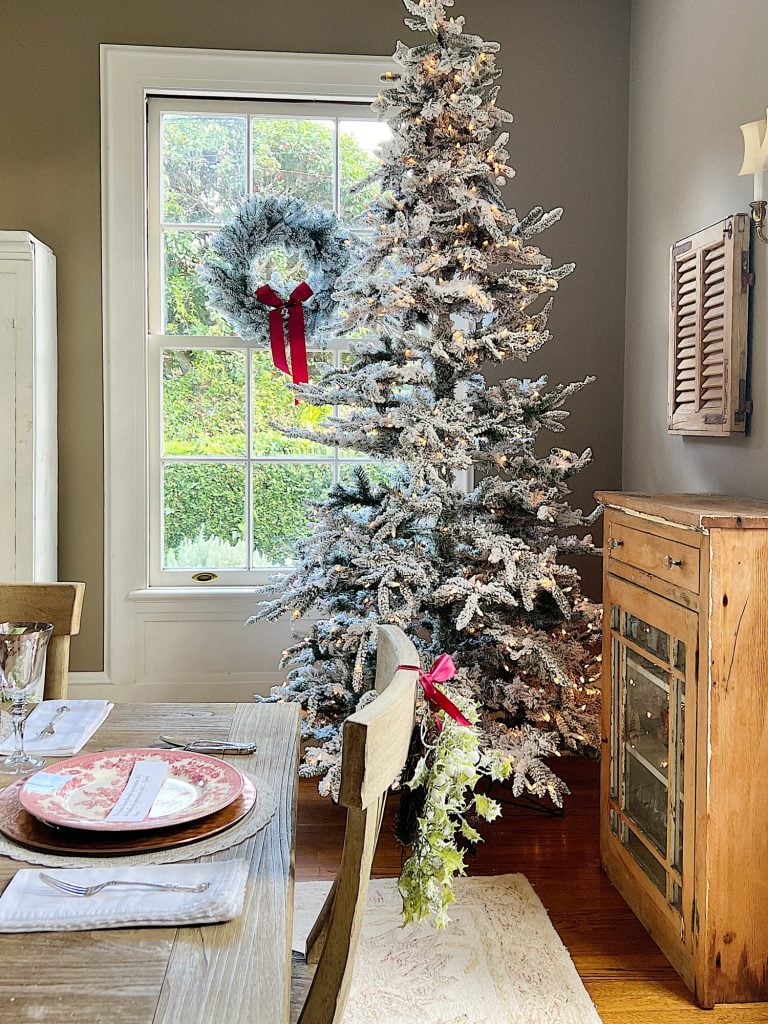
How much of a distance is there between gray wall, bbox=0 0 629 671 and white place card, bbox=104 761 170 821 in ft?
8.45

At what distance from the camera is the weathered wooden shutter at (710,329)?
272 cm

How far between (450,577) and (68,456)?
5.55 feet

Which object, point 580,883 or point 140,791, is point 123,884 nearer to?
point 140,791

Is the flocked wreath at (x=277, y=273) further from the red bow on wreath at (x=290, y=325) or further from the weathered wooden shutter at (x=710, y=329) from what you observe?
the weathered wooden shutter at (x=710, y=329)

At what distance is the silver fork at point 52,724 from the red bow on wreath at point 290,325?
2.25 meters

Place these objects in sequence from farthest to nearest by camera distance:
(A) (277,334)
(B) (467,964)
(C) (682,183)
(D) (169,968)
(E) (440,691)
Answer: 1. (A) (277,334)
2. (C) (682,183)
3. (B) (467,964)
4. (E) (440,691)
5. (D) (169,968)

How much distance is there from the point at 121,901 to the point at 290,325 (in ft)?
9.67

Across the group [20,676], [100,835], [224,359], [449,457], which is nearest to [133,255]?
[224,359]

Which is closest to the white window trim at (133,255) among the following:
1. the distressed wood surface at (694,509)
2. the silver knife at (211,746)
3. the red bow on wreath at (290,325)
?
the red bow on wreath at (290,325)

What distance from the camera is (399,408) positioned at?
3041 millimetres

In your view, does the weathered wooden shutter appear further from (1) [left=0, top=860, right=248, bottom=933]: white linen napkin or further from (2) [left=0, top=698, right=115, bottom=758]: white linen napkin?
(1) [left=0, top=860, right=248, bottom=933]: white linen napkin

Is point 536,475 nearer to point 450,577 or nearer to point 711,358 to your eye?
point 450,577

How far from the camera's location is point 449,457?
2965 mm

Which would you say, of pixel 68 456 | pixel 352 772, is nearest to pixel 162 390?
pixel 68 456
